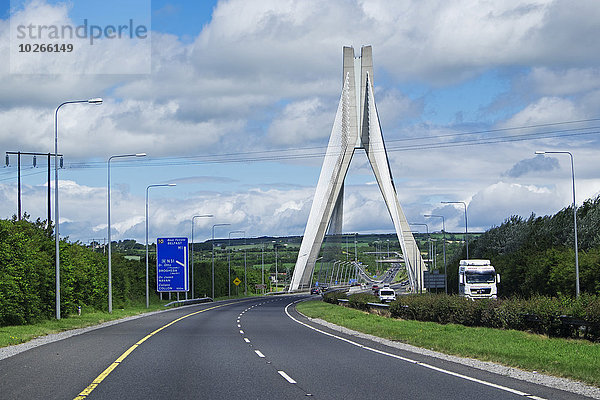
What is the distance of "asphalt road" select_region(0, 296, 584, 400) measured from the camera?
11945 mm

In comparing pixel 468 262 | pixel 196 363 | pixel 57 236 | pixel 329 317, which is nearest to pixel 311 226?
pixel 468 262

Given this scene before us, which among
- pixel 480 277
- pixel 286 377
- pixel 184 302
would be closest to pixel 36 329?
pixel 286 377

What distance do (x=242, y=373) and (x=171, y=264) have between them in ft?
148

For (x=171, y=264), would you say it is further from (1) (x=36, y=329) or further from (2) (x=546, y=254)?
(1) (x=36, y=329)

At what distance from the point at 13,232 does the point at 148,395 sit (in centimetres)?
2204

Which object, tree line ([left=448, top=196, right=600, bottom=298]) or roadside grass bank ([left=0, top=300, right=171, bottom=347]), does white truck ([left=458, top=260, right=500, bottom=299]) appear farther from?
roadside grass bank ([left=0, top=300, right=171, bottom=347])

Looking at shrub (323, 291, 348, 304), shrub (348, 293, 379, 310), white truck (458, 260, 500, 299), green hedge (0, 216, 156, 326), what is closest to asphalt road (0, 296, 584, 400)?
green hedge (0, 216, 156, 326)

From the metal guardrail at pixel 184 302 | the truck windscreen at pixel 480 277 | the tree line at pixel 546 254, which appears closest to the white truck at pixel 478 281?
the truck windscreen at pixel 480 277

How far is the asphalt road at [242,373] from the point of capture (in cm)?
1195

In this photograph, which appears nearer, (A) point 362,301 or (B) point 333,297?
(A) point 362,301

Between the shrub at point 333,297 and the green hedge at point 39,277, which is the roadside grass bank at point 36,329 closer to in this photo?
the green hedge at point 39,277

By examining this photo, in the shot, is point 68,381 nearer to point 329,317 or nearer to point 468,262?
point 329,317

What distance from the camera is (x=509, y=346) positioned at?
19.9m

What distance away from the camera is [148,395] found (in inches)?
458
